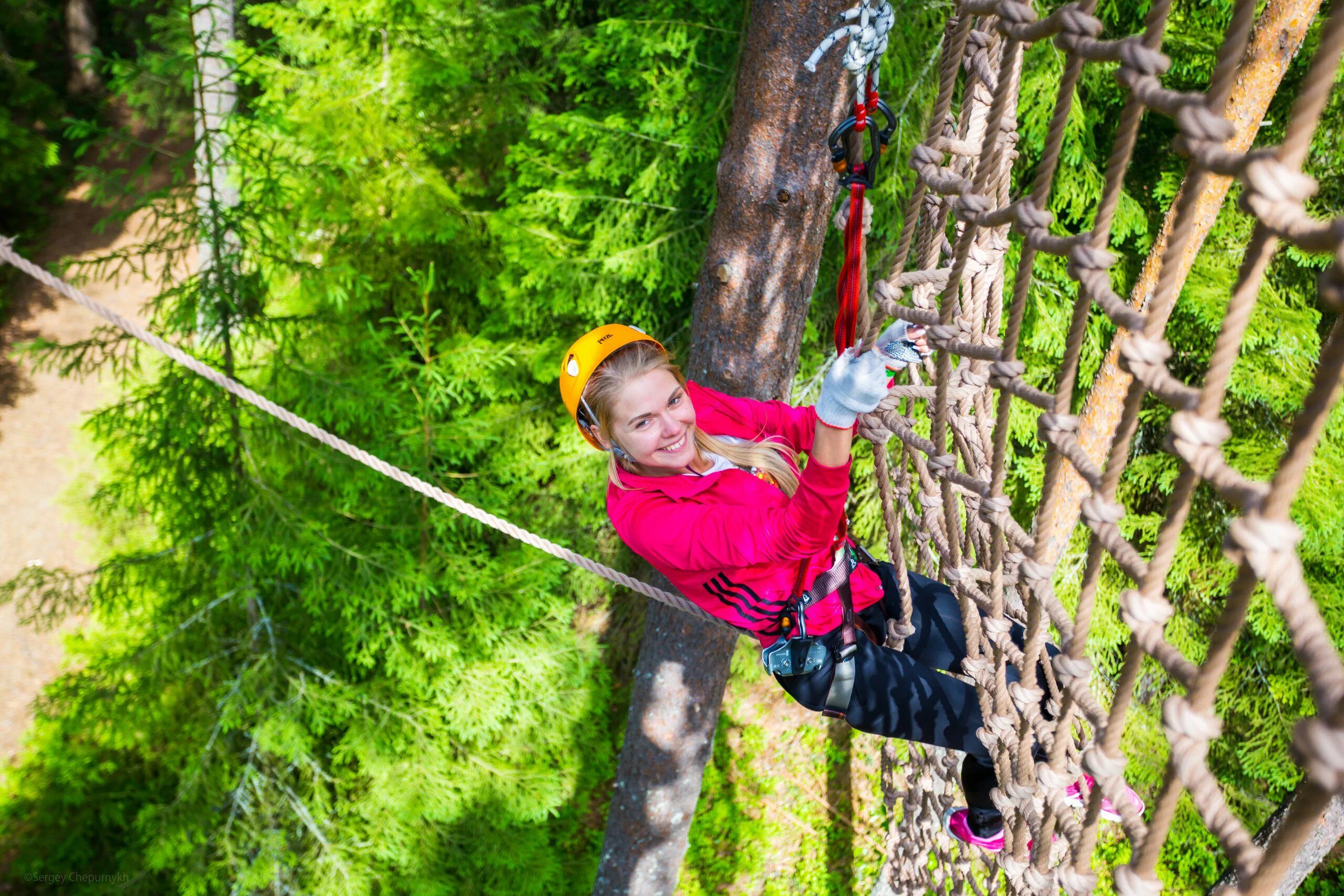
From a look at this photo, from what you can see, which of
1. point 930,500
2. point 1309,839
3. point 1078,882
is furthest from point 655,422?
point 1309,839

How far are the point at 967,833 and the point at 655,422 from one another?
54.7 inches

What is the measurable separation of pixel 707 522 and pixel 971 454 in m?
0.75

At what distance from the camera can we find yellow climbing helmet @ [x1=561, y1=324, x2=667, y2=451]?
5.66 ft

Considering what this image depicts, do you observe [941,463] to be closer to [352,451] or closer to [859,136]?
[859,136]

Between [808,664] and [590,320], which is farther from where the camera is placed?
[590,320]

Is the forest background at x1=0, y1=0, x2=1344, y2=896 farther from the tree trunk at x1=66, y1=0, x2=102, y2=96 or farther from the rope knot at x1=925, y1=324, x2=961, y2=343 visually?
the tree trunk at x1=66, y1=0, x2=102, y2=96

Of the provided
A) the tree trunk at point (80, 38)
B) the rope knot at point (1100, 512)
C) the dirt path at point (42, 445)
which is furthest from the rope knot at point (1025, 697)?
the tree trunk at point (80, 38)

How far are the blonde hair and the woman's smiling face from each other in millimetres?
17

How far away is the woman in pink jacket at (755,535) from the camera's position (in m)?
1.57

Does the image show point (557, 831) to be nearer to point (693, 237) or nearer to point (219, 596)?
point (219, 596)

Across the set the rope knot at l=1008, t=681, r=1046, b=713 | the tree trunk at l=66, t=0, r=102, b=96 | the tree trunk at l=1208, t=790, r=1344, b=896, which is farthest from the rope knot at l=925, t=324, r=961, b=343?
the tree trunk at l=66, t=0, r=102, b=96

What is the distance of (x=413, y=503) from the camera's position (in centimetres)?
363

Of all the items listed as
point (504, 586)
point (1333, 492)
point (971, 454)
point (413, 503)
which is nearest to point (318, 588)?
point (413, 503)

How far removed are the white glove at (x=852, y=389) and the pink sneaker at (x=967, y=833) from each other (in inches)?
52.3
